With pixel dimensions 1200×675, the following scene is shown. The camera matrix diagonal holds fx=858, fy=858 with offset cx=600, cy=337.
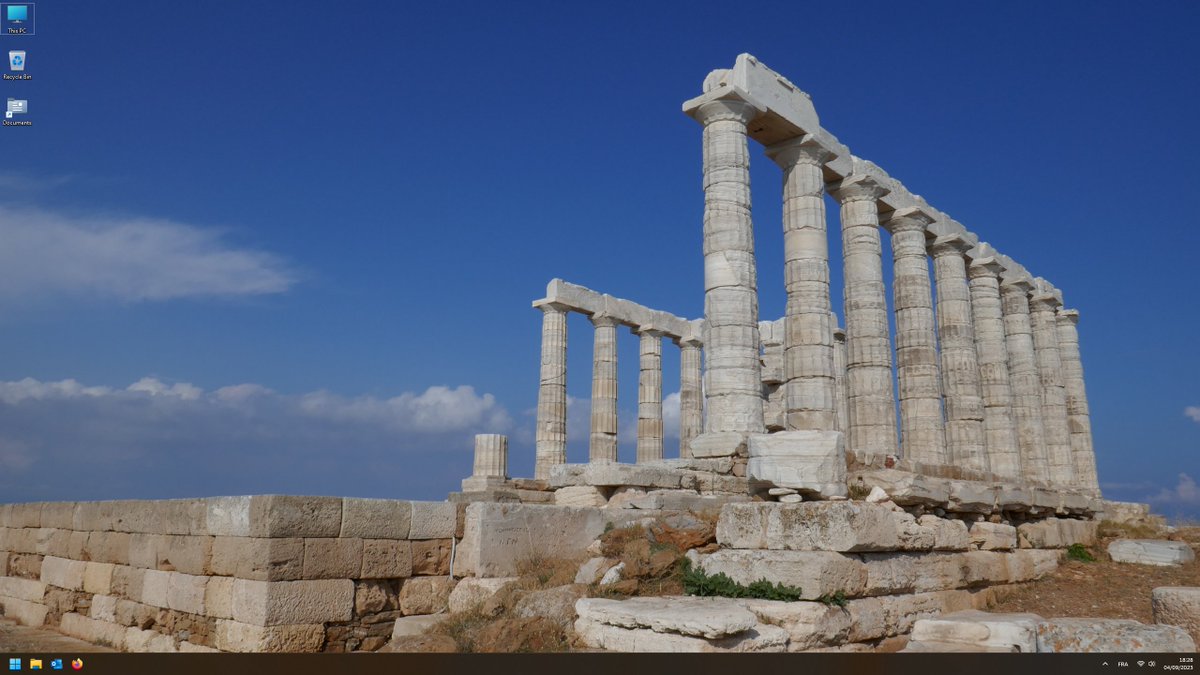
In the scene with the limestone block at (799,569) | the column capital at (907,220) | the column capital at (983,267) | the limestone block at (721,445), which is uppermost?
the column capital at (907,220)

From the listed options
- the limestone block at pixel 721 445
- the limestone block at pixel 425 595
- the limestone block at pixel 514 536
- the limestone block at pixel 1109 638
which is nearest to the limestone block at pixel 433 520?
the limestone block at pixel 514 536

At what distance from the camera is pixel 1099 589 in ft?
41.3

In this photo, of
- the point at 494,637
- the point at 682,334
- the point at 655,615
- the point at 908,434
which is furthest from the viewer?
the point at 682,334

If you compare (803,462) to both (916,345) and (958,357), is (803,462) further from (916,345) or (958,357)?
(958,357)

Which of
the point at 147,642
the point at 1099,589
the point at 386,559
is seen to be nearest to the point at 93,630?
the point at 147,642

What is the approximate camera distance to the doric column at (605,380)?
102ft

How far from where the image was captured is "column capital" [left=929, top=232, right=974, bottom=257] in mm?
26081

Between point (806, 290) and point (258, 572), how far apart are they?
49.6 feet

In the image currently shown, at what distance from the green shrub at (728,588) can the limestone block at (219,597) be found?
4.44 meters

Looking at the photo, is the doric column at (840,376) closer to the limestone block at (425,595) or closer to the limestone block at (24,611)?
the limestone block at (425,595)

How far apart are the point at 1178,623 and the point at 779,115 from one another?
551 inches

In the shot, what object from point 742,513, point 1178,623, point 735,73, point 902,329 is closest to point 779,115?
point 735,73
